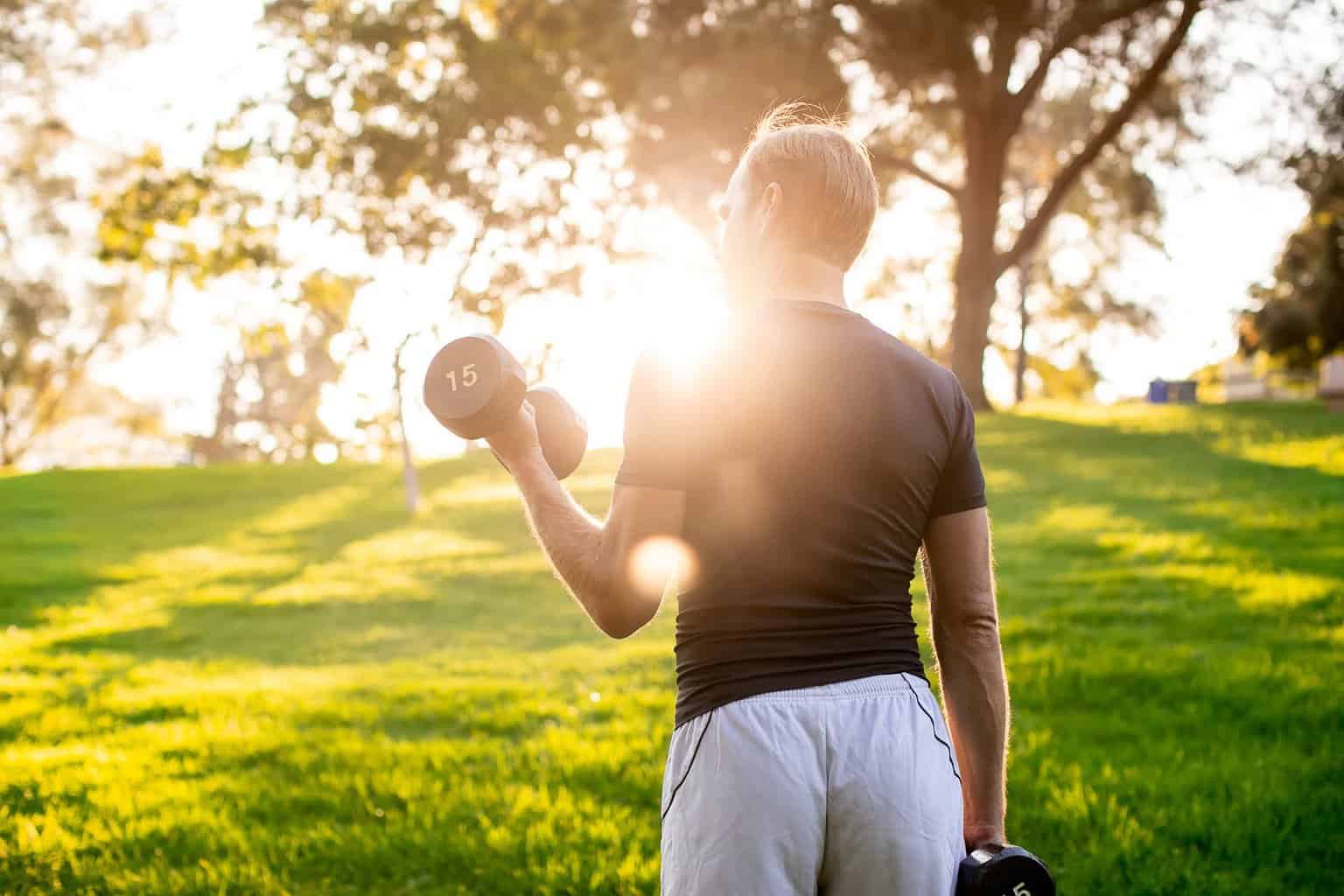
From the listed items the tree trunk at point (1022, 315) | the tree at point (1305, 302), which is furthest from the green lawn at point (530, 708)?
the tree trunk at point (1022, 315)

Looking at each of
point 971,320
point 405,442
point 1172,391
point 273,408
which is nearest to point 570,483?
point 405,442

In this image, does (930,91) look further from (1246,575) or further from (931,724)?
(931,724)

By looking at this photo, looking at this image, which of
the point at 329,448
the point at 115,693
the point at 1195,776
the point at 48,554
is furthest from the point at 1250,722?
the point at 329,448

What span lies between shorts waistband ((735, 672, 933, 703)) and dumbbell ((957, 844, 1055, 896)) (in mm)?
356

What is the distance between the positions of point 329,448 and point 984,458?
4819cm

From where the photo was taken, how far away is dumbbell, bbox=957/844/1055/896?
91.4 inches

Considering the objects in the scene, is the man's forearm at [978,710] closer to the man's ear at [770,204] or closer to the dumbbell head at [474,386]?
the man's ear at [770,204]

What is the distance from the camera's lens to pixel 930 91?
26.9 m

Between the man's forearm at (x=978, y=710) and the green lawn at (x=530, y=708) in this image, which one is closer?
the man's forearm at (x=978, y=710)

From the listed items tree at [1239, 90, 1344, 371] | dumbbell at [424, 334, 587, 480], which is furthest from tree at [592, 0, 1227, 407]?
dumbbell at [424, 334, 587, 480]

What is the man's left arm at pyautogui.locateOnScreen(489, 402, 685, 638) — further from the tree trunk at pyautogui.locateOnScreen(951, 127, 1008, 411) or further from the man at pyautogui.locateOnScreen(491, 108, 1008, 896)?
the tree trunk at pyautogui.locateOnScreen(951, 127, 1008, 411)

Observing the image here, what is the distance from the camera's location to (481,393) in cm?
260

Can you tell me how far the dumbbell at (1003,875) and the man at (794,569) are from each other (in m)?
0.05

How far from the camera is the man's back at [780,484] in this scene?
2.18 meters
